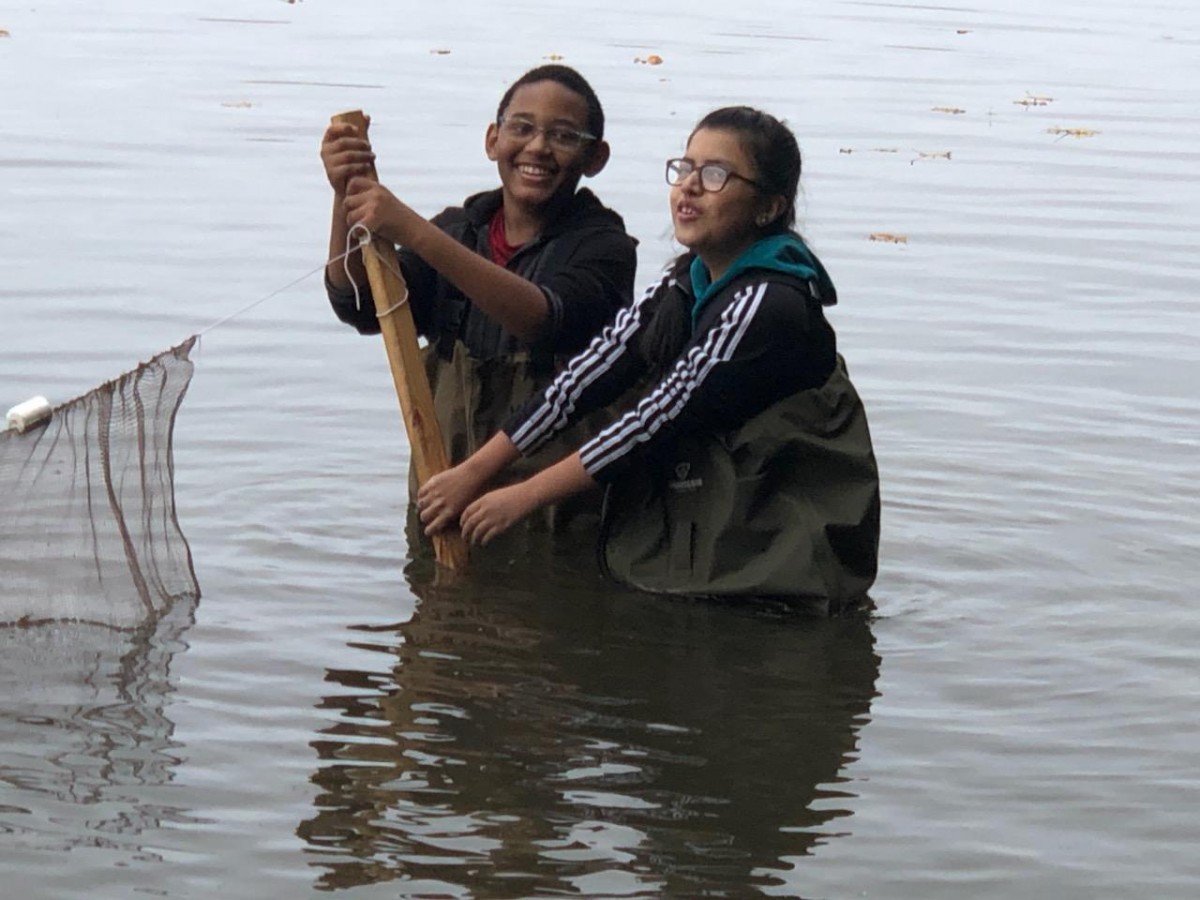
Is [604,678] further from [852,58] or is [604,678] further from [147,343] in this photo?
[852,58]

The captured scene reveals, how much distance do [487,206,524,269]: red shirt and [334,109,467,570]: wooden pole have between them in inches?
15.9

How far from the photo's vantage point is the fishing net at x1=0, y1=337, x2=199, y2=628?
5.35 m

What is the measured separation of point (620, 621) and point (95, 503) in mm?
1519

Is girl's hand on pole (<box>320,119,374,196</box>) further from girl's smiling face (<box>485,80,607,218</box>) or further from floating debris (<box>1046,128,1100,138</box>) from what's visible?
floating debris (<box>1046,128,1100,138</box>)

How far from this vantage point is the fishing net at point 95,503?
5.35 m

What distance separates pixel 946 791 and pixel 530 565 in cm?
193

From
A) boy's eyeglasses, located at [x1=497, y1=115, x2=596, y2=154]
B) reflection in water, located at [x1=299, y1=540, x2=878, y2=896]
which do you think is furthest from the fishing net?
boy's eyeglasses, located at [x1=497, y1=115, x2=596, y2=154]

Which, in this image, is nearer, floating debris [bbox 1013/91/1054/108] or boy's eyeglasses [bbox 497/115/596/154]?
boy's eyeglasses [bbox 497/115/596/154]

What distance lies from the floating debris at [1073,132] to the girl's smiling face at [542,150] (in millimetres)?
10759

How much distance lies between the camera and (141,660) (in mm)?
5605

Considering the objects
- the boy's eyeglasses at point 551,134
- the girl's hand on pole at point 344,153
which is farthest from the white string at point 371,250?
the boy's eyeglasses at point 551,134

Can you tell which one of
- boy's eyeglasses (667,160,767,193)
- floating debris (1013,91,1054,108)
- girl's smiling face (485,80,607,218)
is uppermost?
floating debris (1013,91,1054,108)

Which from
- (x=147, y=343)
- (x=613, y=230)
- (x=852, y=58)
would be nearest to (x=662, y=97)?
(x=852, y=58)

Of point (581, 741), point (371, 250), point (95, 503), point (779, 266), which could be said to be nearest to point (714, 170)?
point (779, 266)
